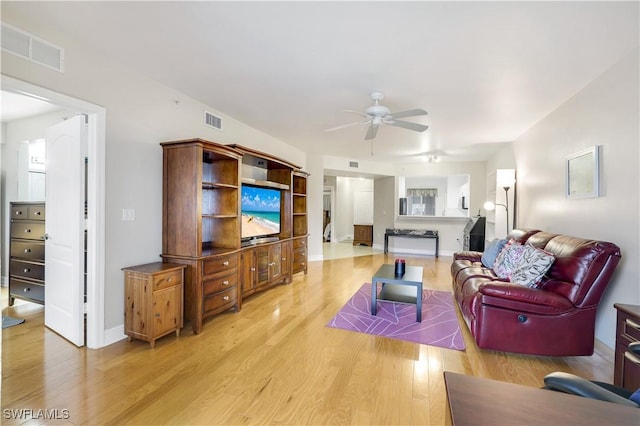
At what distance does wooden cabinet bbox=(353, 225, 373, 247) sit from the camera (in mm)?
9609

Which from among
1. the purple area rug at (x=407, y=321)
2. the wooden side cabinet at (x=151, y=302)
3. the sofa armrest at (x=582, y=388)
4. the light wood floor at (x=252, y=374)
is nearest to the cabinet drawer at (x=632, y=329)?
the light wood floor at (x=252, y=374)

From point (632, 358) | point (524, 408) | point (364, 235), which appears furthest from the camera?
point (364, 235)

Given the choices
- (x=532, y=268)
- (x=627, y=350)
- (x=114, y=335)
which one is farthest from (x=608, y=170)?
(x=114, y=335)

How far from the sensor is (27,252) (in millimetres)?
3436

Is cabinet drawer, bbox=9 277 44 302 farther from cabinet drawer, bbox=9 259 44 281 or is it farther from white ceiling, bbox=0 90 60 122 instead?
white ceiling, bbox=0 90 60 122

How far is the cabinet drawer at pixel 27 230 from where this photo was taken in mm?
3344

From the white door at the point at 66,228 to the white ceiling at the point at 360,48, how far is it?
0.93 metres

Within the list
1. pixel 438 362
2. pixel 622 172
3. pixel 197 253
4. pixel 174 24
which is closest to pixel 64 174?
pixel 197 253

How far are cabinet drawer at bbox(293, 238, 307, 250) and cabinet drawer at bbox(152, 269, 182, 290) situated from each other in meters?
2.39

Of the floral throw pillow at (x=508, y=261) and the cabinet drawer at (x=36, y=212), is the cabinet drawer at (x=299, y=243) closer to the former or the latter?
the floral throw pillow at (x=508, y=261)

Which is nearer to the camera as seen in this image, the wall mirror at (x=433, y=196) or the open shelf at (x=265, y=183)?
the open shelf at (x=265, y=183)

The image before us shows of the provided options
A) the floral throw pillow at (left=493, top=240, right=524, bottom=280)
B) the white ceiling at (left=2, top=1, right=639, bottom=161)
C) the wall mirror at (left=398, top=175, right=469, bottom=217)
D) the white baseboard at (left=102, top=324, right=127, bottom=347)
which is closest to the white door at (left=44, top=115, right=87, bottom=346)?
the white baseboard at (left=102, top=324, right=127, bottom=347)

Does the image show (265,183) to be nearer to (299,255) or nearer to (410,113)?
(299,255)

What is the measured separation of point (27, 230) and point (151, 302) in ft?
7.76
